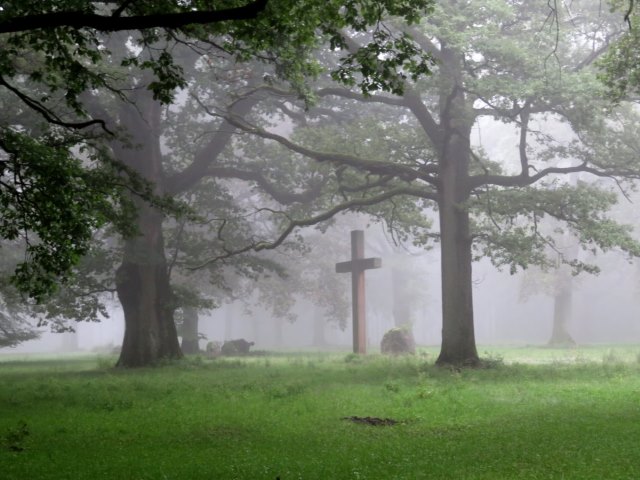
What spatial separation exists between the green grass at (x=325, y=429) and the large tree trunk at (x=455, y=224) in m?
3.51

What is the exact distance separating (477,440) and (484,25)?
1693 centimetres

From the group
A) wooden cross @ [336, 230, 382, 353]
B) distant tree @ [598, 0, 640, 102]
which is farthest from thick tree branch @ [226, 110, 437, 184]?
distant tree @ [598, 0, 640, 102]

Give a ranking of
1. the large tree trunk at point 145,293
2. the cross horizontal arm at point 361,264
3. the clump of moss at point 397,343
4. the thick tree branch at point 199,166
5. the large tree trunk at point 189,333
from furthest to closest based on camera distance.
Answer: the large tree trunk at point 189,333
the clump of moss at point 397,343
the cross horizontal arm at point 361,264
the thick tree branch at point 199,166
the large tree trunk at point 145,293

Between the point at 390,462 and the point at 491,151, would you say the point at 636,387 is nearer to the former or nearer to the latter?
the point at 390,462

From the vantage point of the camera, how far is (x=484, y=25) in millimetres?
23422

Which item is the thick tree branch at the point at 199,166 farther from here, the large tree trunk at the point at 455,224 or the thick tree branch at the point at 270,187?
the large tree trunk at the point at 455,224

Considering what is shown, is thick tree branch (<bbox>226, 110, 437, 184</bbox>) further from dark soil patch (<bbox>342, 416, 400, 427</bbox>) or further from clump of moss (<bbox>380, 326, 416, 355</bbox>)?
clump of moss (<bbox>380, 326, 416, 355</bbox>)

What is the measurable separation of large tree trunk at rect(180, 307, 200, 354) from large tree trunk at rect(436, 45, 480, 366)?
69.3 feet

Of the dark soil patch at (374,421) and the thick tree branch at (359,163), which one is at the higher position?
the thick tree branch at (359,163)

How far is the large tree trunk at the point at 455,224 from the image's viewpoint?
23734mm

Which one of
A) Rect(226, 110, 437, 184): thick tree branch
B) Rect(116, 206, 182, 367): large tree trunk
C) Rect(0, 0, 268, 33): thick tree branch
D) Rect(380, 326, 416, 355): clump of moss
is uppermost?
Rect(226, 110, 437, 184): thick tree branch

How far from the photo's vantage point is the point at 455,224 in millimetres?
24469

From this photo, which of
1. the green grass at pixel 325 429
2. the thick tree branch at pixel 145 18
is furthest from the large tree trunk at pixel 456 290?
the thick tree branch at pixel 145 18

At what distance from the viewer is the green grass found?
871 cm
